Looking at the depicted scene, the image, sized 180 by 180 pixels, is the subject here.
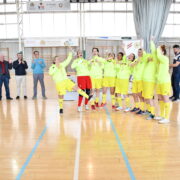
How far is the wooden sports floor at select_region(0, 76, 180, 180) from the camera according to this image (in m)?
2.90

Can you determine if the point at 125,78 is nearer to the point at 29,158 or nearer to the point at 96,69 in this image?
the point at 96,69

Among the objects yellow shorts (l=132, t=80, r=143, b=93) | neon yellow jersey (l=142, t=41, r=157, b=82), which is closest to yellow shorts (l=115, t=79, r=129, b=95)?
yellow shorts (l=132, t=80, r=143, b=93)

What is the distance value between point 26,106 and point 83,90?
7.28 ft

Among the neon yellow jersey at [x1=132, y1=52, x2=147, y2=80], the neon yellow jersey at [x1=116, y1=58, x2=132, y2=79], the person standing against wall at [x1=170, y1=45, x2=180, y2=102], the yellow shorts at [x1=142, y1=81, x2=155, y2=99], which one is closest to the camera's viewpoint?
the yellow shorts at [x1=142, y1=81, x2=155, y2=99]

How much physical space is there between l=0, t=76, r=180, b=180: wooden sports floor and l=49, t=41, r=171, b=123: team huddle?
0.41 metres

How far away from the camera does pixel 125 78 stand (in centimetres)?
604

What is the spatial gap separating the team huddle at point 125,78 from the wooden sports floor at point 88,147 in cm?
41

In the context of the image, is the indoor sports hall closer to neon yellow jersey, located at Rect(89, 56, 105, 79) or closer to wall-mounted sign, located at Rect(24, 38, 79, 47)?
neon yellow jersey, located at Rect(89, 56, 105, 79)

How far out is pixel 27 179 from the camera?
275cm

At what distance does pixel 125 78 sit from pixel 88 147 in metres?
2.72

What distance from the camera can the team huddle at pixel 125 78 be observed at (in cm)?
503

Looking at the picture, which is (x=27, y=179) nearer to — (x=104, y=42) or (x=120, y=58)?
(x=120, y=58)

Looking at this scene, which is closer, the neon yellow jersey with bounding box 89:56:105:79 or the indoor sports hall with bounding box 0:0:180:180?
the indoor sports hall with bounding box 0:0:180:180

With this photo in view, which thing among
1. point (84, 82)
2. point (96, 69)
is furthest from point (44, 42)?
point (84, 82)
